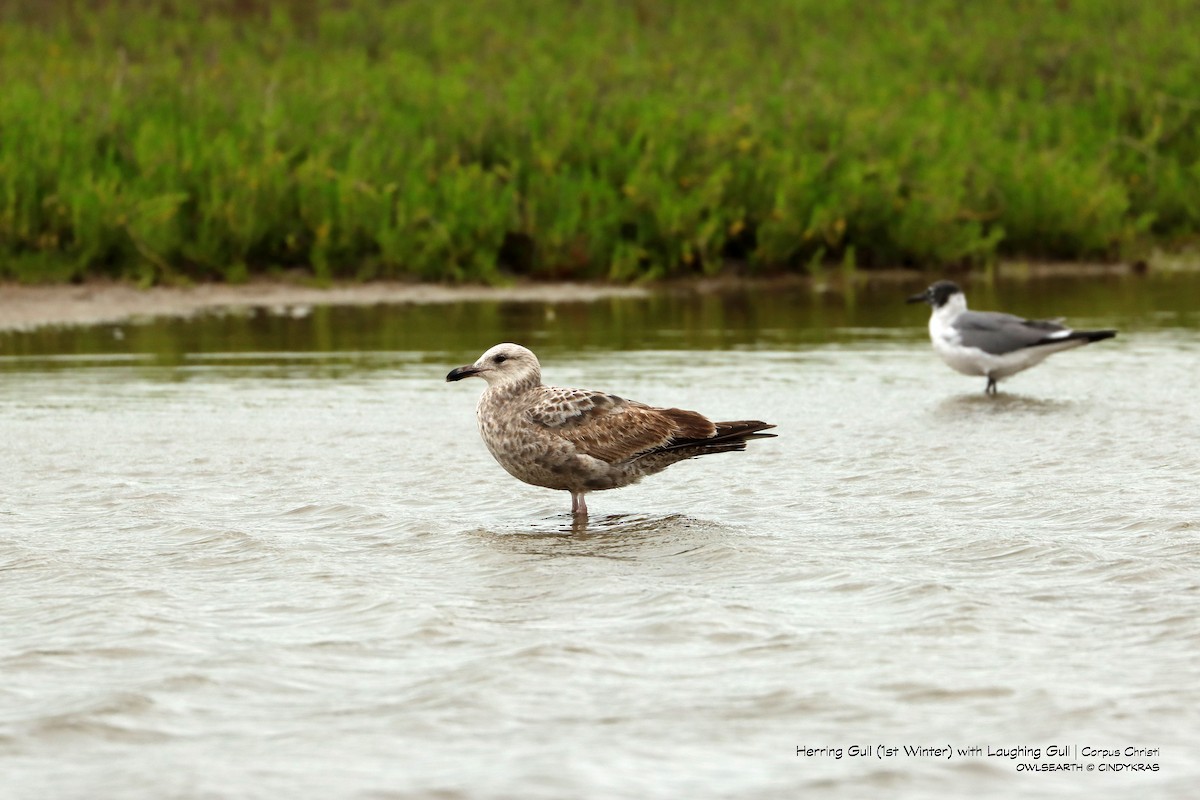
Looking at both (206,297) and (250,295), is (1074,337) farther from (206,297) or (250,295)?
(206,297)

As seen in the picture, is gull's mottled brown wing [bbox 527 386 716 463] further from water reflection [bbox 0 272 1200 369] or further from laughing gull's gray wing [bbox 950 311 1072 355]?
water reflection [bbox 0 272 1200 369]

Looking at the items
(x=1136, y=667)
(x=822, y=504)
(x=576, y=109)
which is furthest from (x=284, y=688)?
(x=576, y=109)

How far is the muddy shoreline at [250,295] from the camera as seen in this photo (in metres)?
16.9

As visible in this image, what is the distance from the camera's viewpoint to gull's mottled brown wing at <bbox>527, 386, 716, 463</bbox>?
8375 millimetres

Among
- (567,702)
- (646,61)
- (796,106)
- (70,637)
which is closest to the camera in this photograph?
(567,702)

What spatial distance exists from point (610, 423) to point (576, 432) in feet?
0.62

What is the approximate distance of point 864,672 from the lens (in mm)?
5566

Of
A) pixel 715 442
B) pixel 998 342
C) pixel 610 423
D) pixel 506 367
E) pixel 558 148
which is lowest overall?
pixel 715 442

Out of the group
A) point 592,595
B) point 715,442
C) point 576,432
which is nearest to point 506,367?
point 576,432

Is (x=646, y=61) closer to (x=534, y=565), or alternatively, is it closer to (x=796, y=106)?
(x=796, y=106)

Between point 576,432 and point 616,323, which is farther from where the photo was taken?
point 616,323

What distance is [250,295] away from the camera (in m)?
18.3

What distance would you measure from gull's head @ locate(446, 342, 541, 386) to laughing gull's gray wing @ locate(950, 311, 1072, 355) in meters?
5.09

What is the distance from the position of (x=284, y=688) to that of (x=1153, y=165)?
21438 millimetres
